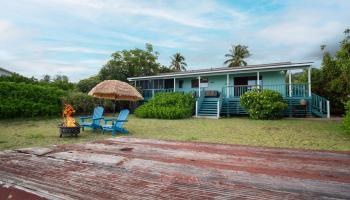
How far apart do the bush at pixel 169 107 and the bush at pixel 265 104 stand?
4127 millimetres

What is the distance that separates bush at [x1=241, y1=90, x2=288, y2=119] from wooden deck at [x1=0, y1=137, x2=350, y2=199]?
36.8 feet

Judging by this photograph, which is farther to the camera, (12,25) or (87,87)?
(87,87)

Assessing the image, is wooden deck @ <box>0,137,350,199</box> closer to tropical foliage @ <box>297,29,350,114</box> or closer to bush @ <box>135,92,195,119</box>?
bush @ <box>135,92,195,119</box>

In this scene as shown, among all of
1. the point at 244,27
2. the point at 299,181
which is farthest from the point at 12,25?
the point at 299,181

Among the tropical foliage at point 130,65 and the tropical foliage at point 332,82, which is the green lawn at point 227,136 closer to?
the tropical foliage at point 332,82

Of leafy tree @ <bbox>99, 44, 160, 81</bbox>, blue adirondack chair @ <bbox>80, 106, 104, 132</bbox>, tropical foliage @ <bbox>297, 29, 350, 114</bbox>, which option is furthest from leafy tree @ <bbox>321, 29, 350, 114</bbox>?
leafy tree @ <bbox>99, 44, 160, 81</bbox>

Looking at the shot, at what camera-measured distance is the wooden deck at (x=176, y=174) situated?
1877 mm

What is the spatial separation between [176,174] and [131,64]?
92.8 feet

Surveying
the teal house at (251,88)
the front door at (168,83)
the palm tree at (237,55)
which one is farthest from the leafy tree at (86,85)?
the palm tree at (237,55)

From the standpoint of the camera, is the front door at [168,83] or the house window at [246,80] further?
the front door at [168,83]

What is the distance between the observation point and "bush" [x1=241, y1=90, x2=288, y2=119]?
13787 mm

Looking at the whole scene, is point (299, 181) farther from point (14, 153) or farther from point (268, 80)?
point (268, 80)

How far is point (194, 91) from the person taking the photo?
60.5 ft

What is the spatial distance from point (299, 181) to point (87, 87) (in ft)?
74.1
